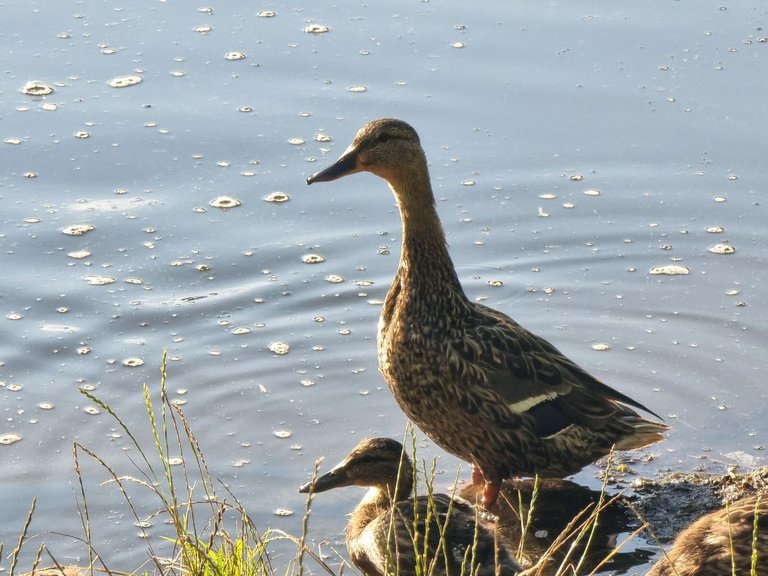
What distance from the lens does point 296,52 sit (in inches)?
438

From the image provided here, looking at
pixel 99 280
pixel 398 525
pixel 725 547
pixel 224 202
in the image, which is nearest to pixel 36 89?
pixel 224 202

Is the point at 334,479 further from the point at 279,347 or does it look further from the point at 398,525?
the point at 279,347

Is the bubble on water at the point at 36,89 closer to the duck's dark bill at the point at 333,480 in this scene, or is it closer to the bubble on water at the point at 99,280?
the bubble on water at the point at 99,280

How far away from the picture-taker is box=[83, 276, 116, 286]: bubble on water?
8766mm

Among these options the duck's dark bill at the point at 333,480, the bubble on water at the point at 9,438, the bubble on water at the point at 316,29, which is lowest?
the bubble on water at the point at 9,438

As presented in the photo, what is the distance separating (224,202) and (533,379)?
10.6ft

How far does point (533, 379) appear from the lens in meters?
7.09

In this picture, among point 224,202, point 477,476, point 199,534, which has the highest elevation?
point 224,202

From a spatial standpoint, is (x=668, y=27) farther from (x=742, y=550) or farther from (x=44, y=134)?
(x=742, y=550)

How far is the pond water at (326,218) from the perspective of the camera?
7613 mm

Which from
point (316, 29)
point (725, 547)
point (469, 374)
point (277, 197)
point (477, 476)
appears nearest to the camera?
point (725, 547)

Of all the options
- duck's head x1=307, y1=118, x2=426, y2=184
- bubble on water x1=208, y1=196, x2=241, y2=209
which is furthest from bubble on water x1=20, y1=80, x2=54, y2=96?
duck's head x1=307, y1=118, x2=426, y2=184

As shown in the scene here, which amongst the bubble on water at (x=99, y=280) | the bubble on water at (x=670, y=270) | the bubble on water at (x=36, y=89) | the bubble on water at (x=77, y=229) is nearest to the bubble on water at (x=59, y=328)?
the bubble on water at (x=99, y=280)

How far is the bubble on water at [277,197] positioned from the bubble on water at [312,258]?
63 cm
